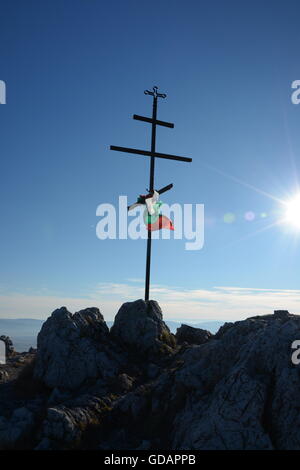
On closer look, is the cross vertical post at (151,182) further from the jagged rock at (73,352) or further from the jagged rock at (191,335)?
the jagged rock at (73,352)

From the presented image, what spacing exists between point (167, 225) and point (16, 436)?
16.4 metres

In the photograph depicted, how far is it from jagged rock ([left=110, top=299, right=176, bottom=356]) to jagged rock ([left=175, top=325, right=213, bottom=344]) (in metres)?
1.68

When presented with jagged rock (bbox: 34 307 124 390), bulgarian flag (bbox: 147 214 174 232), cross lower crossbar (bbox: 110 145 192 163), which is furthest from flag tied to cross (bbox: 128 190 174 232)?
jagged rock (bbox: 34 307 124 390)

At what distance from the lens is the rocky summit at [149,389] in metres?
14.2

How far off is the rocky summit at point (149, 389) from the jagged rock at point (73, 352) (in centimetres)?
6

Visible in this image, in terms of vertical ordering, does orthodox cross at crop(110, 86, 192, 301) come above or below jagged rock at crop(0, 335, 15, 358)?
above

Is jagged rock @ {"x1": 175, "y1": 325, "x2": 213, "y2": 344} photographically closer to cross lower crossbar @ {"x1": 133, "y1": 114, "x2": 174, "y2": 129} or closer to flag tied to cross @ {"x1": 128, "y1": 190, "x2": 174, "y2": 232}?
flag tied to cross @ {"x1": 128, "y1": 190, "x2": 174, "y2": 232}

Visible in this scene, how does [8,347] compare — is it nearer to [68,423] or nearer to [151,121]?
[68,423]

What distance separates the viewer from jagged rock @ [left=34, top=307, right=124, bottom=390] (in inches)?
832

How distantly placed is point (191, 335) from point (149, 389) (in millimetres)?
8902

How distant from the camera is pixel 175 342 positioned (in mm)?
25797

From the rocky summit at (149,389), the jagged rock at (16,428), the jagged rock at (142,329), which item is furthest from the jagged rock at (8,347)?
the jagged rock at (16,428)

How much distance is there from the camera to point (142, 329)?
82.2 ft

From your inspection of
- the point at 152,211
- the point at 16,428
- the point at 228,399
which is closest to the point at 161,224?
the point at 152,211
